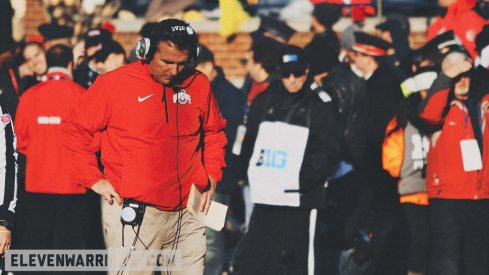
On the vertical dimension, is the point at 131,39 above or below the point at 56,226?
above

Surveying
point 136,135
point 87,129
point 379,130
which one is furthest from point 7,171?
point 379,130

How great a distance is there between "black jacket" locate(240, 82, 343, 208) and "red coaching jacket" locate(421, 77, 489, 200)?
79 cm

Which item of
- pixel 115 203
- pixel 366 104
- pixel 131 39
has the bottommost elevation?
pixel 115 203

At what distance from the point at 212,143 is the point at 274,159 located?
1.68m

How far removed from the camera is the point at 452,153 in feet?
32.7

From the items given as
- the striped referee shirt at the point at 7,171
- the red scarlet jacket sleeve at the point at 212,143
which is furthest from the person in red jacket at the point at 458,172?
the striped referee shirt at the point at 7,171

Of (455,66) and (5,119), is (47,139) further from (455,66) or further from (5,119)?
(455,66)

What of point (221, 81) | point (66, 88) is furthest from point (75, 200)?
point (221, 81)

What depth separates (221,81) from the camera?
460 inches

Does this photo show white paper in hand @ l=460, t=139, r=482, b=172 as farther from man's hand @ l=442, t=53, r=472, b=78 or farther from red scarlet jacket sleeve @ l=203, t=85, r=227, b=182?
red scarlet jacket sleeve @ l=203, t=85, r=227, b=182

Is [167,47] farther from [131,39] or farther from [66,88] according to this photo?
[131,39]

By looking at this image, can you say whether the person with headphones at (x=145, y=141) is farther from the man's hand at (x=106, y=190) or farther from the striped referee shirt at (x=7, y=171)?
the striped referee shirt at (x=7, y=171)

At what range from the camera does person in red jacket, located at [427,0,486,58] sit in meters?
12.8

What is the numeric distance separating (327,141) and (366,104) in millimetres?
1539
